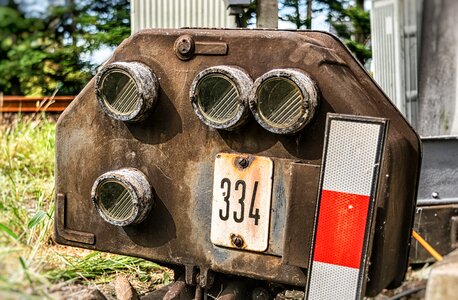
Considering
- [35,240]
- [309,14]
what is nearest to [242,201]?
[35,240]

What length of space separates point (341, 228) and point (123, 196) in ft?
3.02

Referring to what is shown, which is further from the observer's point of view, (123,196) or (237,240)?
(123,196)

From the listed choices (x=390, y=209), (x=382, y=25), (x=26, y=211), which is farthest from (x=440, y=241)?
(x=382, y=25)

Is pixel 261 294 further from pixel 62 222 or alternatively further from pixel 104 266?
pixel 104 266

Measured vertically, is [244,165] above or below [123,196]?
above

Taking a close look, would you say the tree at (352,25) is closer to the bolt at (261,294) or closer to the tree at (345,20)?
the tree at (345,20)

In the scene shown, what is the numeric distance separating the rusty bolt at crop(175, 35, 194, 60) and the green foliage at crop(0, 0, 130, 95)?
3634mm

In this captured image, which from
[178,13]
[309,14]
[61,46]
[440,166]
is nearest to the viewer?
[440,166]

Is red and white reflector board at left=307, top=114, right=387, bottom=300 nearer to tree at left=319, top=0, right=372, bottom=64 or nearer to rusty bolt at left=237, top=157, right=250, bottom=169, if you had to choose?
rusty bolt at left=237, top=157, right=250, bottom=169

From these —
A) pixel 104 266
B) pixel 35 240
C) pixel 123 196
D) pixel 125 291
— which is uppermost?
pixel 123 196

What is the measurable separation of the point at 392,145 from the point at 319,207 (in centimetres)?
36

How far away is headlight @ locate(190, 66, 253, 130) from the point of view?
116 inches

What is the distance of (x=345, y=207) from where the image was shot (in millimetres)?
2781

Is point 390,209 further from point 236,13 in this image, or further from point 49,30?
point 49,30
